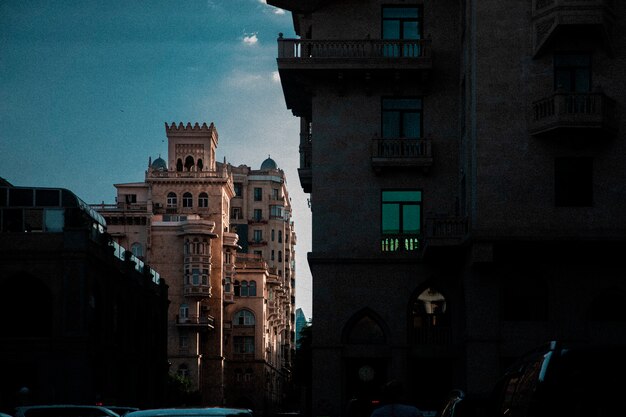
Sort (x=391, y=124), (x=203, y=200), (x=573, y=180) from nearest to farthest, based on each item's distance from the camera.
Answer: (x=573, y=180), (x=391, y=124), (x=203, y=200)

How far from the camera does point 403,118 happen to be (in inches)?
1790

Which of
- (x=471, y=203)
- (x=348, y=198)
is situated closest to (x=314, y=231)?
(x=348, y=198)

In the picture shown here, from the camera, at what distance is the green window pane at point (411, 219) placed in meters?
44.9

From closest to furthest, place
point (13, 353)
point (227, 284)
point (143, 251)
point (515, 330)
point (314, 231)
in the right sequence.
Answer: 1. point (515, 330)
2. point (314, 231)
3. point (13, 353)
4. point (143, 251)
5. point (227, 284)

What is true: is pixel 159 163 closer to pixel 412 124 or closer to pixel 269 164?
pixel 269 164

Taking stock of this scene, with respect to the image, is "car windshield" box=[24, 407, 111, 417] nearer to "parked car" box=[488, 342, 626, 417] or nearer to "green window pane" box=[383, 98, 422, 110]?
"parked car" box=[488, 342, 626, 417]

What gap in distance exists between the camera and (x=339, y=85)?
4547 cm

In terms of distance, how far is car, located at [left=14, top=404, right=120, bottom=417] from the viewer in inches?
1102

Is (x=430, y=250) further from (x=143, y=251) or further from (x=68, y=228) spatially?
(x=143, y=251)

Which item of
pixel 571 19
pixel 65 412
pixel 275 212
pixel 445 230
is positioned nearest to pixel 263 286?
pixel 275 212

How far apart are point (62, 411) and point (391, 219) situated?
19.3 metres

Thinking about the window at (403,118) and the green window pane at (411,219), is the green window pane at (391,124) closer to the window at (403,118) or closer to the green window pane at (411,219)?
the window at (403,118)

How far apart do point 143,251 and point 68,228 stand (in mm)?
74946

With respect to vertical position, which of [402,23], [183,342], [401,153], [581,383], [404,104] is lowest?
[183,342]
